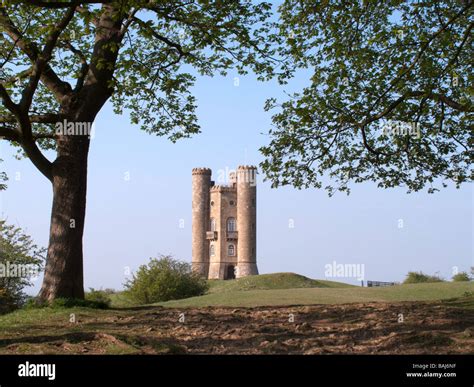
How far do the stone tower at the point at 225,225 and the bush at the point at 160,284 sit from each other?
35.0m

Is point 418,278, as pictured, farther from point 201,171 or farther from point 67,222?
point 201,171

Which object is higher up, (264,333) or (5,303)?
(264,333)

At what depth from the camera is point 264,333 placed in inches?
437

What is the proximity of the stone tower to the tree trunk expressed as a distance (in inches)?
1969

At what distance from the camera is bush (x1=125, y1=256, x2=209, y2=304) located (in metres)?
29.4

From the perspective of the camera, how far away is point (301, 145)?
632 inches

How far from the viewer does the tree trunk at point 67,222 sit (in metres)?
17.1

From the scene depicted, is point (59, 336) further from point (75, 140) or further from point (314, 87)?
point (314, 87)

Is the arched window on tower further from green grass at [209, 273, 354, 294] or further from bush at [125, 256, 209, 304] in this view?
bush at [125, 256, 209, 304]

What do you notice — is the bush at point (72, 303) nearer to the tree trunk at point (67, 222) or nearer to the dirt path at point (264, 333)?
the tree trunk at point (67, 222)

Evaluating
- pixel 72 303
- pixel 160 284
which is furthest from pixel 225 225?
pixel 72 303

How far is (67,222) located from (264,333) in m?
8.38

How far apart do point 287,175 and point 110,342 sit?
8.09m
